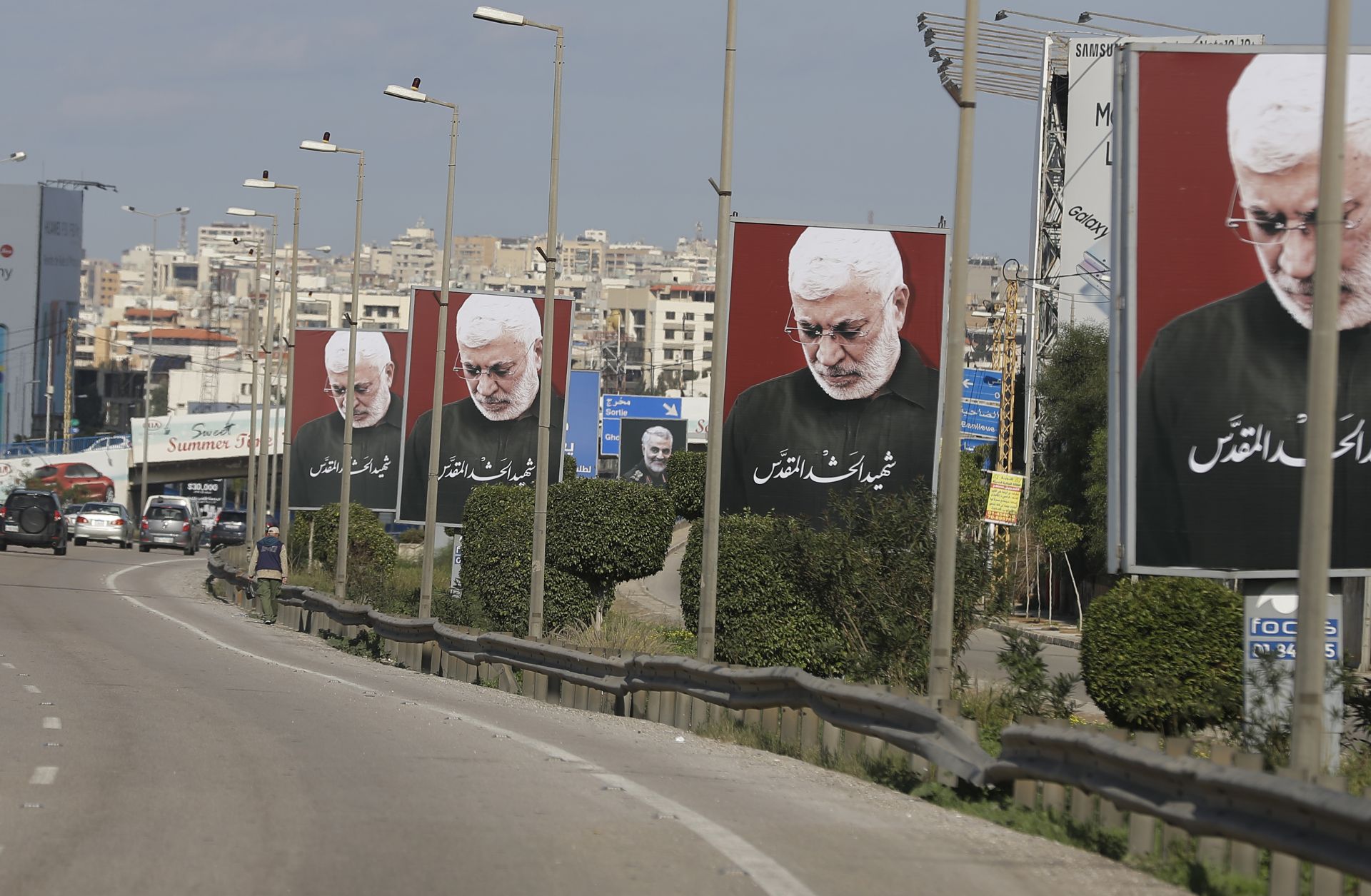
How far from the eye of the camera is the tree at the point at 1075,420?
169 feet

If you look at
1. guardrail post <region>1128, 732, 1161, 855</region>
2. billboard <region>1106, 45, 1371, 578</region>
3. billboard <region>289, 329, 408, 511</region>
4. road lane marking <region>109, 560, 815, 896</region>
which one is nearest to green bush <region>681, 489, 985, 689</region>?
billboard <region>1106, 45, 1371, 578</region>

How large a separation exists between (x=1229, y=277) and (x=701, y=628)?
732cm

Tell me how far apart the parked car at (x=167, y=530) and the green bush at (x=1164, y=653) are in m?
55.8

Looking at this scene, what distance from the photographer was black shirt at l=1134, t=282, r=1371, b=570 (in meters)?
15.6

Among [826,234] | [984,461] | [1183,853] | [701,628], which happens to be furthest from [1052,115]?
[1183,853]

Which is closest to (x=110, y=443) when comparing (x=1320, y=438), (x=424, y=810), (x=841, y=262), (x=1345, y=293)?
(x=841, y=262)

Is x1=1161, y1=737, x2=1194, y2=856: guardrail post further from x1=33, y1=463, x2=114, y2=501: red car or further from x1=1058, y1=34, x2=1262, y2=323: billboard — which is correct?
x1=33, y1=463, x2=114, y2=501: red car

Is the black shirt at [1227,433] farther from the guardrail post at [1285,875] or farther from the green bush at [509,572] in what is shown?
the green bush at [509,572]

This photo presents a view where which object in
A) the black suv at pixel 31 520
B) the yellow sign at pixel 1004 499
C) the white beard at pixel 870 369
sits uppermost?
the white beard at pixel 870 369

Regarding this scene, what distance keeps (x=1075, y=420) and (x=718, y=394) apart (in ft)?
107

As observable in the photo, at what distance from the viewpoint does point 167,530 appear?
67.2m

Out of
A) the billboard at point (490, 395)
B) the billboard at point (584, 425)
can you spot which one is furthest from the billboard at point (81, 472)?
the billboard at point (490, 395)


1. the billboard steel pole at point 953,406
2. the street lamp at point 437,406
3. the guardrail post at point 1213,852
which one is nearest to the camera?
the guardrail post at point 1213,852

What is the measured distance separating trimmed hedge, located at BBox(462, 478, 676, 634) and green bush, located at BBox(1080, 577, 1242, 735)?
1714 centimetres
